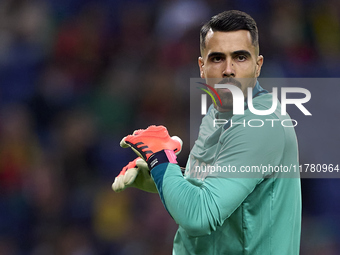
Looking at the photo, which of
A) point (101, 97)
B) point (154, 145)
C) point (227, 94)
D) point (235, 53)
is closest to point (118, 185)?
point (154, 145)

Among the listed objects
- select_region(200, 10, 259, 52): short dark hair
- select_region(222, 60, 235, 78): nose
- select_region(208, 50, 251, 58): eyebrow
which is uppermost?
select_region(200, 10, 259, 52): short dark hair

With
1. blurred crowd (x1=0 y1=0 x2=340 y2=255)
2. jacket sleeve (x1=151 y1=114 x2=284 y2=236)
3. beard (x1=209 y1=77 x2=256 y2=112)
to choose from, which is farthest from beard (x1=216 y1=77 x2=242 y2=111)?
blurred crowd (x1=0 y1=0 x2=340 y2=255)

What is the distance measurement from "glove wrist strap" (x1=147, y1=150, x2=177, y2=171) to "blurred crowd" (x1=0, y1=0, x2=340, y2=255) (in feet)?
6.36

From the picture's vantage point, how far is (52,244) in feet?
11.6

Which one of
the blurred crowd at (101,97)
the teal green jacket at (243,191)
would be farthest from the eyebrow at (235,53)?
the blurred crowd at (101,97)

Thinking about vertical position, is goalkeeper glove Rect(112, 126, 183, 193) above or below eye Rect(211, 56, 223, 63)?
below

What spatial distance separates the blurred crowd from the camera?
355 cm

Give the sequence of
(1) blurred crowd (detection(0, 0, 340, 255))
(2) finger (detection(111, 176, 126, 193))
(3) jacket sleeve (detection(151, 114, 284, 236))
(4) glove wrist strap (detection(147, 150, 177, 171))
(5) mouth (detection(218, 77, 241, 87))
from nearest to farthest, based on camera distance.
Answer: (3) jacket sleeve (detection(151, 114, 284, 236))
(4) glove wrist strap (detection(147, 150, 177, 171))
(5) mouth (detection(218, 77, 241, 87))
(2) finger (detection(111, 176, 126, 193))
(1) blurred crowd (detection(0, 0, 340, 255))

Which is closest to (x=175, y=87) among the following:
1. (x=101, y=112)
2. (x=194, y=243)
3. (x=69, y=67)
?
(x=101, y=112)

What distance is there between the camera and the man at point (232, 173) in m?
1.46

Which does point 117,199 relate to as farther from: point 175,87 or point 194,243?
point 194,243

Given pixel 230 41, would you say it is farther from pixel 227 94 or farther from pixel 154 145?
pixel 154 145

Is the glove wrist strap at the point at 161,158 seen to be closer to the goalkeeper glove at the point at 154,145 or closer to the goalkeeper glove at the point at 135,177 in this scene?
the goalkeeper glove at the point at 154,145

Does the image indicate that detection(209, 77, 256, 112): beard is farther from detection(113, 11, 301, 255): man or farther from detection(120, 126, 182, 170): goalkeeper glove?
detection(120, 126, 182, 170): goalkeeper glove
